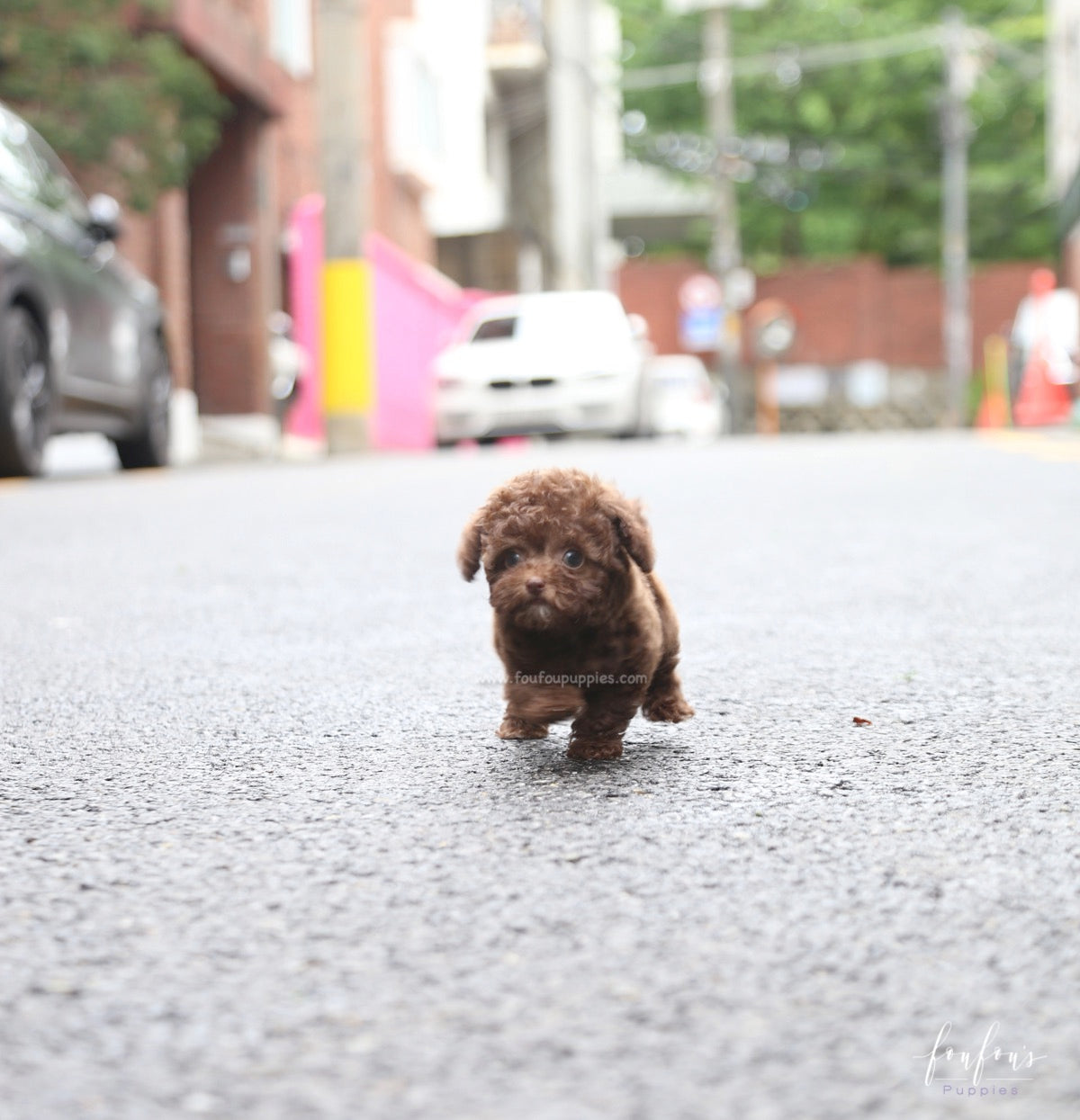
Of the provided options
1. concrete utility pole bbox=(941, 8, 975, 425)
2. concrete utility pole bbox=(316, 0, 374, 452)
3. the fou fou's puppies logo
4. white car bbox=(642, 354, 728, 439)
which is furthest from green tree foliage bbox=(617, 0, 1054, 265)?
the fou fou's puppies logo

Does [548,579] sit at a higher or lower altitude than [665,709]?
higher

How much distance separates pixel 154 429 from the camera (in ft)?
39.3

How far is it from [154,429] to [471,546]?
384 inches

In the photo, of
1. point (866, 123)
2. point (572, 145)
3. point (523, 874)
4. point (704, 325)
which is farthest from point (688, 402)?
point (523, 874)

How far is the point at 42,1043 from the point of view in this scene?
4.81ft

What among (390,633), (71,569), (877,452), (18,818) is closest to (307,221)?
(877,452)

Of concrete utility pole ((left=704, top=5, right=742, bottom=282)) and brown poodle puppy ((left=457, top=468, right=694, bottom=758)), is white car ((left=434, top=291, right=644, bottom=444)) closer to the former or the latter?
brown poodle puppy ((left=457, top=468, right=694, bottom=758))

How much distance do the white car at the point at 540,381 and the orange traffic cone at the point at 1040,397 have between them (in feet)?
22.1

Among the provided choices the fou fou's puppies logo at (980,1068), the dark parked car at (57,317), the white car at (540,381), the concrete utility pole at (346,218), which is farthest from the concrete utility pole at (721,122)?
the fou fou's puppies logo at (980,1068)

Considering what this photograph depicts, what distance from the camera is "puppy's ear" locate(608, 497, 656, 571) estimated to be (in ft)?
8.36

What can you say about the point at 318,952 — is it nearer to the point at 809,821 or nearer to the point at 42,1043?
the point at 42,1043

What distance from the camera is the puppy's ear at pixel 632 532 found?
8.36 feet

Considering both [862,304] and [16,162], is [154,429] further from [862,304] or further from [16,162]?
[862,304]

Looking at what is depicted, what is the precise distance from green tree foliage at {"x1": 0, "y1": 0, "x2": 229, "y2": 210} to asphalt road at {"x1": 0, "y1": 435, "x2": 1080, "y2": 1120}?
9.76 m
